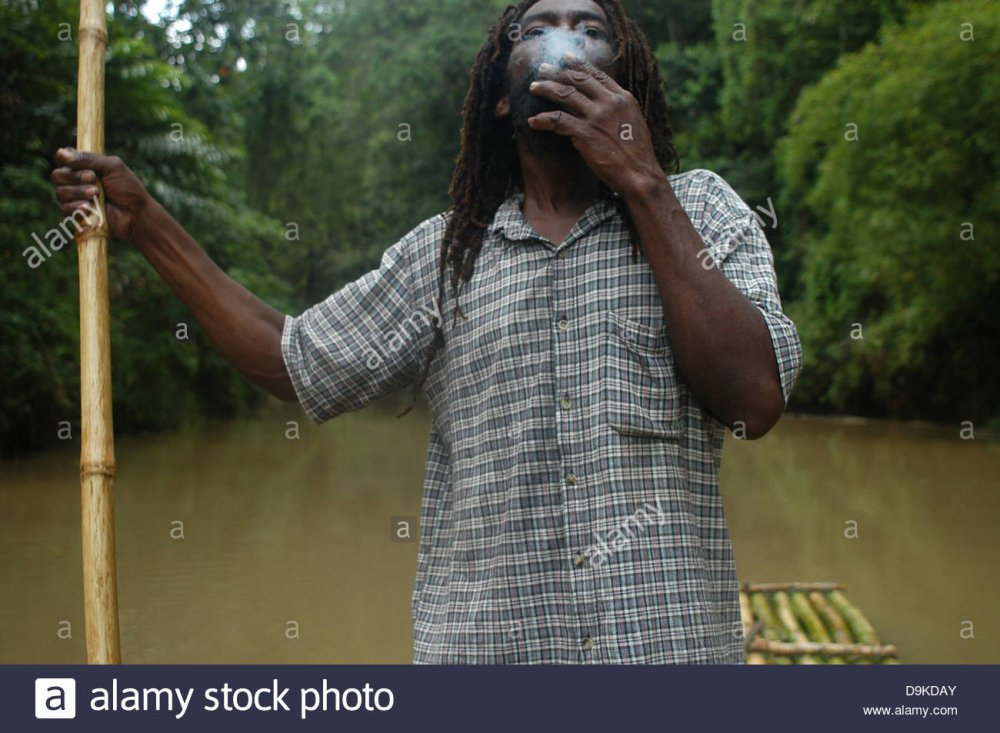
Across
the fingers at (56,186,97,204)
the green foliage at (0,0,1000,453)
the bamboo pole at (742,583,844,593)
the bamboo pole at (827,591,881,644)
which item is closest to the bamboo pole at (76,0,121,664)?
the fingers at (56,186,97,204)

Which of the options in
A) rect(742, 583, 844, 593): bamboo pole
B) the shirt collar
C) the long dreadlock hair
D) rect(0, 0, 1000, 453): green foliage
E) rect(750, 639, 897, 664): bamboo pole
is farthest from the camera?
rect(0, 0, 1000, 453): green foliage

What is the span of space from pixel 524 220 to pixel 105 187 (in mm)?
624

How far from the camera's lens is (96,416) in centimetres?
175

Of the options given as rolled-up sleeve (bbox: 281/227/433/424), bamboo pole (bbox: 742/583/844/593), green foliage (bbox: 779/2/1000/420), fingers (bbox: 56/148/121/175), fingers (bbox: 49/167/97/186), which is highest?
green foliage (bbox: 779/2/1000/420)

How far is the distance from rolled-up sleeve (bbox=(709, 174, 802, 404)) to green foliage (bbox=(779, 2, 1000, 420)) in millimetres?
11536

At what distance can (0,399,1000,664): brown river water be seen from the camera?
5.67 m

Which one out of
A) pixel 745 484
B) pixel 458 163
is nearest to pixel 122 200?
pixel 458 163

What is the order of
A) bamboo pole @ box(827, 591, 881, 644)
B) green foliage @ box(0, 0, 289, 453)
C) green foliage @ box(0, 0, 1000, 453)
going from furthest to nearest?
1. green foliage @ box(0, 0, 1000, 453)
2. green foliage @ box(0, 0, 289, 453)
3. bamboo pole @ box(827, 591, 881, 644)

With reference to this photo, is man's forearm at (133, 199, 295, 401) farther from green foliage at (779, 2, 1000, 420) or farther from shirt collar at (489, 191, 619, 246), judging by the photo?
green foliage at (779, 2, 1000, 420)

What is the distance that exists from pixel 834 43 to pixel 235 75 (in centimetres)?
999

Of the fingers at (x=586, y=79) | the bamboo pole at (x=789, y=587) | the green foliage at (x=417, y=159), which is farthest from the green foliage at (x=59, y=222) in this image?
the fingers at (x=586, y=79)

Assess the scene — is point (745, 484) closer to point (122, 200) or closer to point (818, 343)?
point (818, 343)

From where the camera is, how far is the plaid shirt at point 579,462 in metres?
1.42

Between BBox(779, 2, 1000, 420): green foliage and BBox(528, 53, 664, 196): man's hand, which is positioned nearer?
BBox(528, 53, 664, 196): man's hand
